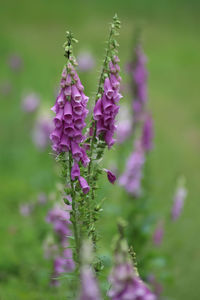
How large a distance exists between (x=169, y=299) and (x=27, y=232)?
2158mm

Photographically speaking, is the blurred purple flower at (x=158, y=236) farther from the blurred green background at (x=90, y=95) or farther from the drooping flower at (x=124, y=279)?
the drooping flower at (x=124, y=279)

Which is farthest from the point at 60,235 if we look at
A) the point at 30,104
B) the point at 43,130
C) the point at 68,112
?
the point at 30,104

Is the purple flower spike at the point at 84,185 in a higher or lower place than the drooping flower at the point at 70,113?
lower

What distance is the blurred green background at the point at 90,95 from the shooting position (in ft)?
21.3

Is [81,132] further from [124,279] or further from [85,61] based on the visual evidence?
[85,61]

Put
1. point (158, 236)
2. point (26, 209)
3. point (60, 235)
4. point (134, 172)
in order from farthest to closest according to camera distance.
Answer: point (26, 209) < point (158, 236) < point (134, 172) < point (60, 235)

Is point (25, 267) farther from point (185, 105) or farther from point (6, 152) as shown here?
point (185, 105)

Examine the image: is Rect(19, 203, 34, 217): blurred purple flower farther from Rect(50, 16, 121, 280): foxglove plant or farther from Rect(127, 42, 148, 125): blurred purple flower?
Rect(50, 16, 121, 280): foxglove plant

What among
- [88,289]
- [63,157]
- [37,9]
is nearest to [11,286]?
[63,157]

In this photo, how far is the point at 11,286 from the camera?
552 cm

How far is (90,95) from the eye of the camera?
8.29m

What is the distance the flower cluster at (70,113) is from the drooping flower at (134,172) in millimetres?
2682

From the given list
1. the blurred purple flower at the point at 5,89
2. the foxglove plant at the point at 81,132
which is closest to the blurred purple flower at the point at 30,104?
the blurred purple flower at the point at 5,89

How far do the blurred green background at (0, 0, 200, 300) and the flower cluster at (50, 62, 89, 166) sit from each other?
0.30m
